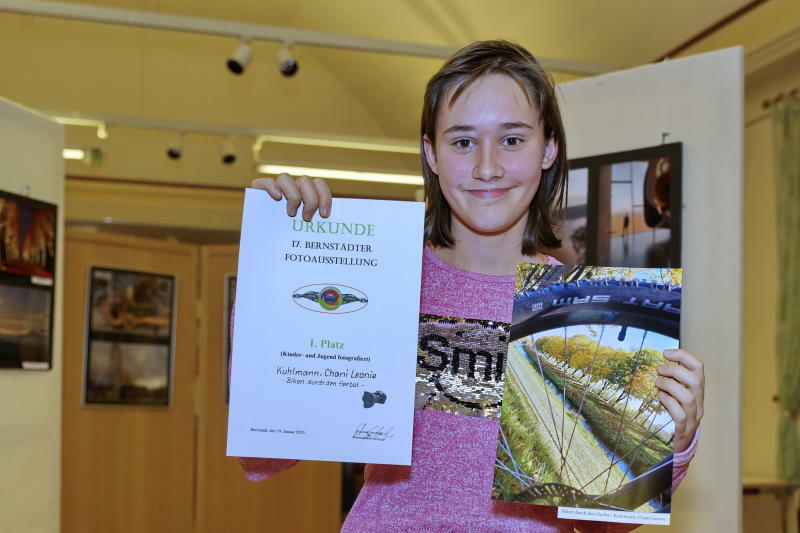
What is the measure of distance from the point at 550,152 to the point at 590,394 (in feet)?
1.58

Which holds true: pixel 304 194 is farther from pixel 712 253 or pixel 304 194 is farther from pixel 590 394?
pixel 712 253

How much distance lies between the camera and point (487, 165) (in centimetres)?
142

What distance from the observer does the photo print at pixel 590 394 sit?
125 centimetres

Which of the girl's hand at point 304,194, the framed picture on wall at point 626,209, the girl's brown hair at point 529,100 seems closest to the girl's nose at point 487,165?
the girl's brown hair at point 529,100

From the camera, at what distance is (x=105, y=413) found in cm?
612

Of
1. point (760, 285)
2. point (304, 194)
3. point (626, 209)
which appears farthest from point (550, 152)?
point (760, 285)

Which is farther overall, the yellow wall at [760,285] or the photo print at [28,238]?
the yellow wall at [760,285]

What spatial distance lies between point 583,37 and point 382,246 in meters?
5.33

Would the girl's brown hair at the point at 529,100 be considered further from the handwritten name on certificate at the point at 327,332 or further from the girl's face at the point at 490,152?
the handwritten name on certificate at the point at 327,332

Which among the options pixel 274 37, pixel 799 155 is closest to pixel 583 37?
pixel 799 155

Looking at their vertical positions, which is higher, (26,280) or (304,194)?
(304,194)

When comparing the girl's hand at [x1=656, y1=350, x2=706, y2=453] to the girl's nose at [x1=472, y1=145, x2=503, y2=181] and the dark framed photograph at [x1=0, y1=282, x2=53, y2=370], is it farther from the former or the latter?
the dark framed photograph at [x1=0, y1=282, x2=53, y2=370]

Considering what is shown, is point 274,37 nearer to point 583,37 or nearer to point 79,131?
point 583,37
